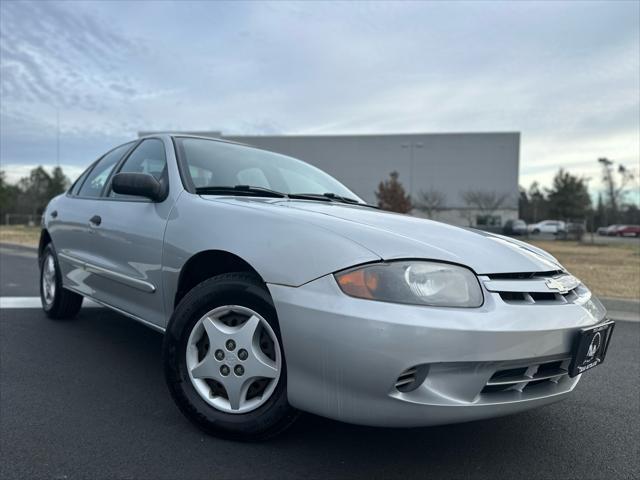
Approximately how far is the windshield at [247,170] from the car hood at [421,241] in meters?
0.65

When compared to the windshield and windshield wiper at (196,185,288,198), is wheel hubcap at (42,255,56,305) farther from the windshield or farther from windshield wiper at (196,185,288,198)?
windshield wiper at (196,185,288,198)

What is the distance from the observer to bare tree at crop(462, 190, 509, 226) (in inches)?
1565

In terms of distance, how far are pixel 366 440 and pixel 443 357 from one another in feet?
2.64

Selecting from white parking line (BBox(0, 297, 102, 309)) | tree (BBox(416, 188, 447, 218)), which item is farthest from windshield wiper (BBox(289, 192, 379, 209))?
tree (BBox(416, 188, 447, 218))

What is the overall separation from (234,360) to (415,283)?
2.93 ft

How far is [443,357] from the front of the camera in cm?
181

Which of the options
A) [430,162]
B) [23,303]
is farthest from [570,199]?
[23,303]

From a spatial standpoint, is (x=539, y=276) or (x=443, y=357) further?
(x=539, y=276)

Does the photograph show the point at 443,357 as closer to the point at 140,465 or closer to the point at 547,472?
the point at 547,472

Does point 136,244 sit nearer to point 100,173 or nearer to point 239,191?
point 239,191

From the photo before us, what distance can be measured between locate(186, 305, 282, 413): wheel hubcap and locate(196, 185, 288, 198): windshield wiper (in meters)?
0.83

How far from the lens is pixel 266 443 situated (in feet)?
7.41

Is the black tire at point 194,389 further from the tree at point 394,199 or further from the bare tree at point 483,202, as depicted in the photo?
the bare tree at point 483,202

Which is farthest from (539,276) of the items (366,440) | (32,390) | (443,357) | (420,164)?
(420,164)
